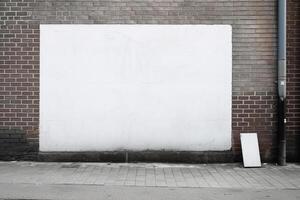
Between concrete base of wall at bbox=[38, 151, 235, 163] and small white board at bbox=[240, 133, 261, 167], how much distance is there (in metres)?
0.45

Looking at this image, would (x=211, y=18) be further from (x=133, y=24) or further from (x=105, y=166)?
(x=105, y=166)

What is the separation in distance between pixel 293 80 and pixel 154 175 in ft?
12.9

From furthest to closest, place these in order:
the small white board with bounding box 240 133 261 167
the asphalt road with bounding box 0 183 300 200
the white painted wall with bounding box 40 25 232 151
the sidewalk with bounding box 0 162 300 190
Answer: the white painted wall with bounding box 40 25 232 151, the small white board with bounding box 240 133 261 167, the sidewalk with bounding box 0 162 300 190, the asphalt road with bounding box 0 183 300 200

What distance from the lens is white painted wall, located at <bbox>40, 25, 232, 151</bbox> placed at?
33.9ft

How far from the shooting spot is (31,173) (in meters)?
9.25

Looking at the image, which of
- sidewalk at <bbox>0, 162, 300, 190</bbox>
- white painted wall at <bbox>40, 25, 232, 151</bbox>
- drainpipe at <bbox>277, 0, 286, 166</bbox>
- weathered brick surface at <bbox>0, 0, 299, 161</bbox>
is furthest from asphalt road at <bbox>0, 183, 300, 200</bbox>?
weathered brick surface at <bbox>0, 0, 299, 161</bbox>

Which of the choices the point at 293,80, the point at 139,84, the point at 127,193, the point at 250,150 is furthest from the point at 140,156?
the point at 293,80

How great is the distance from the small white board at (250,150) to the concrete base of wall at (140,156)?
452 millimetres

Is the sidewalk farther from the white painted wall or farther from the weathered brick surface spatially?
the weathered brick surface

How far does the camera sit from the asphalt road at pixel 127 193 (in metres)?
7.42

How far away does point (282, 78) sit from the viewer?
10.1 meters

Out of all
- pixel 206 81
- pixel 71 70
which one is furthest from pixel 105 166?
pixel 206 81

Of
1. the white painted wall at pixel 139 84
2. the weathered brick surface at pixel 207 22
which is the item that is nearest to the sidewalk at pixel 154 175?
the white painted wall at pixel 139 84

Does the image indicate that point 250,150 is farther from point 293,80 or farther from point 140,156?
point 140,156
